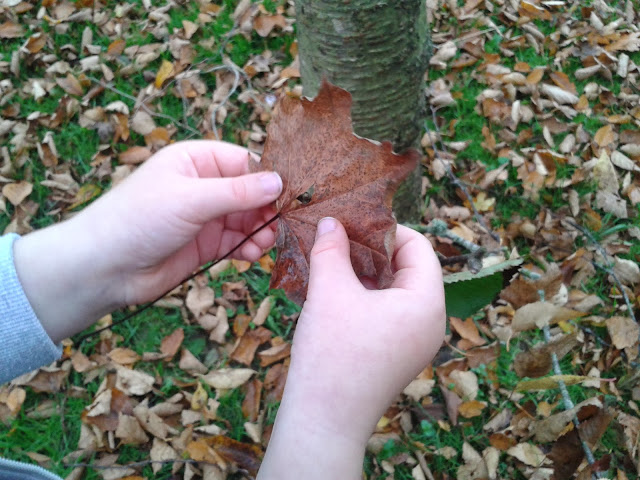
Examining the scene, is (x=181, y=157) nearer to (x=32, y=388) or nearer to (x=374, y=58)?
(x=374, y=58)

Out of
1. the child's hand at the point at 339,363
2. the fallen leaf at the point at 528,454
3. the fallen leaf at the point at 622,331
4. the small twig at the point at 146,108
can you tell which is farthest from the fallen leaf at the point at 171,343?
the fallen leaf at the point at 622,331

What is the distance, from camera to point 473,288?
1352 mm

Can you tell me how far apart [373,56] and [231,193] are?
2.36ft

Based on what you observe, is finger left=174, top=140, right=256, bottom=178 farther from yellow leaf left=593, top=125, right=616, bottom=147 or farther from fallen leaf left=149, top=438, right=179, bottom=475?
yellow leaf left=593, top=125, right=616, bottom=147

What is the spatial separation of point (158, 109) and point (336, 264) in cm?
215

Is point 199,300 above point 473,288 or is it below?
below

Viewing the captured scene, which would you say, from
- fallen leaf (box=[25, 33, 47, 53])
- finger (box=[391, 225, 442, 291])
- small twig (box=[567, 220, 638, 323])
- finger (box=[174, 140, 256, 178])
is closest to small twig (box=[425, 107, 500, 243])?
small twig (box=[567, 220, 638, 323])

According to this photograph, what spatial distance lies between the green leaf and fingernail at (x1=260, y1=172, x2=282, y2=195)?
1.70ft

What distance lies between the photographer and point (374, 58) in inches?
64.6

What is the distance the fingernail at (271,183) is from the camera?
124 cm

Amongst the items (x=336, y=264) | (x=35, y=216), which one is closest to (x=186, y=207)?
(x=336, y=264)

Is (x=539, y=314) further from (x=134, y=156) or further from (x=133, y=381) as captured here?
(x=134, y=156)

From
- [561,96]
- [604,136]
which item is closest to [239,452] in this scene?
[604,136]

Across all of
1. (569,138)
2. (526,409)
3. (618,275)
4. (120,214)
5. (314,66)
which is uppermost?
(314,66)
